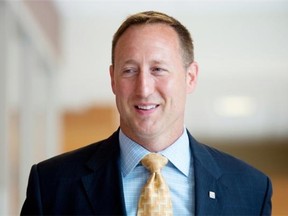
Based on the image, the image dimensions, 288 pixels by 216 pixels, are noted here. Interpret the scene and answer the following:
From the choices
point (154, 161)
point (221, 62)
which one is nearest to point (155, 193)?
point (154, 161)

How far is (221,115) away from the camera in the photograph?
592 cm

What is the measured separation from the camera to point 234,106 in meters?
5.82

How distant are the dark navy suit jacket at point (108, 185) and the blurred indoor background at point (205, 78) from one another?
3690 millimetres

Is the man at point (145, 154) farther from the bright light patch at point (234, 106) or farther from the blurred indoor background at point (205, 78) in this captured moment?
the bright light patch at point (234, 106)

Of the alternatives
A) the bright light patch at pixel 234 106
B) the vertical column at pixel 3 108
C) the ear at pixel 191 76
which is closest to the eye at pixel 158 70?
the ear at pixel 191 76

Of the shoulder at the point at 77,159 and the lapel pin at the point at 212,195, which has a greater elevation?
the shoulder at the point at 77,159

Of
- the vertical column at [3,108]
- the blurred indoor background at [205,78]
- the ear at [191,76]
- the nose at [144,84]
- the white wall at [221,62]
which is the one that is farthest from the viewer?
the white wall at [221,62]

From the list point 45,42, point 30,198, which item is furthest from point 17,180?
point 30,198

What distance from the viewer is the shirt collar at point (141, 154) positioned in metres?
1.22

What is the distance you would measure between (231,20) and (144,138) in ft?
14.5

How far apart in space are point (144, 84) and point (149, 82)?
0.01 metres

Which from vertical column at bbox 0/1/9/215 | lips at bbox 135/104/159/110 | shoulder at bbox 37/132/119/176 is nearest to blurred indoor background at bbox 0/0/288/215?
vertical column at bbox 0/1/9/215

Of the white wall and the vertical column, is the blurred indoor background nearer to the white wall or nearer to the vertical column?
the white wall

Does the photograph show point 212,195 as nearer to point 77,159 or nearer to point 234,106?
point 77,159
